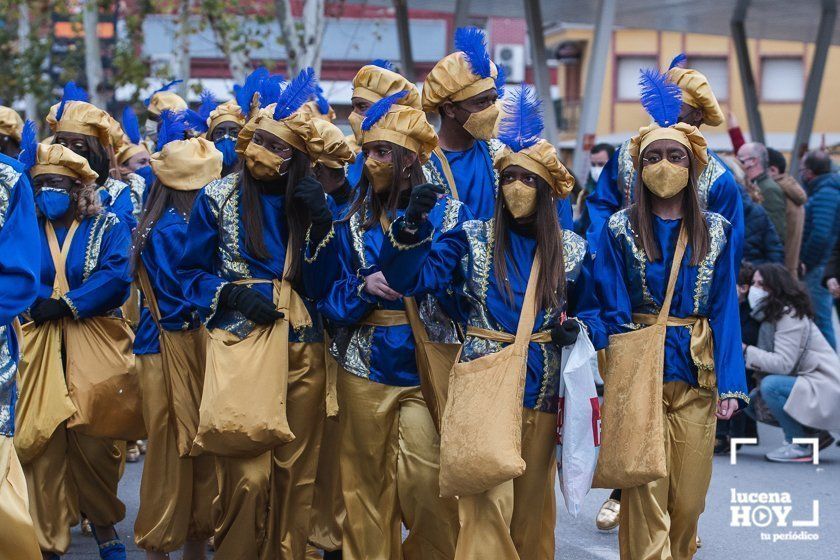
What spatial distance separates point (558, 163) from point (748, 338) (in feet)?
17.4

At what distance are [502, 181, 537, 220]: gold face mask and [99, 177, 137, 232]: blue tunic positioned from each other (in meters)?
2.23

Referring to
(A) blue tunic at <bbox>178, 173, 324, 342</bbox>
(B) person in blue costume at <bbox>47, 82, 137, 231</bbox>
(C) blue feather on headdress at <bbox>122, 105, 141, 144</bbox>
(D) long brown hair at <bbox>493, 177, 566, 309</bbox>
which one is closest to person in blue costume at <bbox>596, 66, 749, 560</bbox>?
(D) long brown hair at <bbox>493, 177, 566, 309</bbox>

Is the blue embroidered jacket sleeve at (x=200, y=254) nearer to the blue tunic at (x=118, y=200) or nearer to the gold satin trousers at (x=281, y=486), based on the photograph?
the gold satin trousers at (x=281, y=486)

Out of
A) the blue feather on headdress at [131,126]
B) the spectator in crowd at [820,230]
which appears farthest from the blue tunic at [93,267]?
the spectator in crowd at [820,230]

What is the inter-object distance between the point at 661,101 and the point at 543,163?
0.95 m

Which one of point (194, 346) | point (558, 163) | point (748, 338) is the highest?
point (558, 163)

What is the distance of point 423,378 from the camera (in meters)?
5.96

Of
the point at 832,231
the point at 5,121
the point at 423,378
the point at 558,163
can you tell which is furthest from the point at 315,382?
the point at 832,231

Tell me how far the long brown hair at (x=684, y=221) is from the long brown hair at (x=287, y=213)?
4.50 feet

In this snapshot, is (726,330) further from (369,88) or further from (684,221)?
(369,88)

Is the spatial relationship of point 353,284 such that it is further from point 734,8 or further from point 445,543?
point 734,8

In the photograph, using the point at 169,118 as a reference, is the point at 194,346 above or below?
below

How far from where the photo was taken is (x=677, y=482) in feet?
20.6

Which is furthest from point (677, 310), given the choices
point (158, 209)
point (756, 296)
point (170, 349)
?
point (756, 296)
